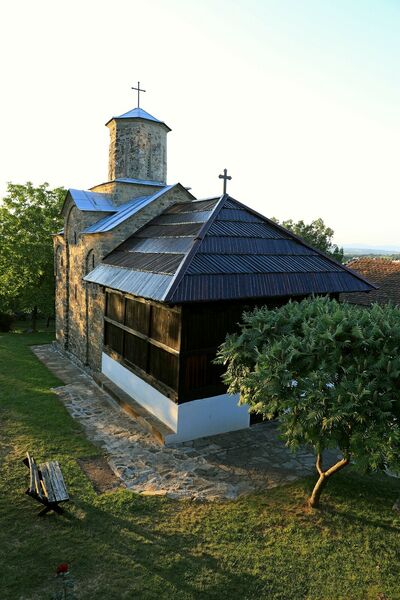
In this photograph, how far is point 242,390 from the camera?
7.71 metres

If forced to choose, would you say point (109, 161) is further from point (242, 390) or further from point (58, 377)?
point (242, 390)

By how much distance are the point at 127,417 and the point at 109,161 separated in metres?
11.9

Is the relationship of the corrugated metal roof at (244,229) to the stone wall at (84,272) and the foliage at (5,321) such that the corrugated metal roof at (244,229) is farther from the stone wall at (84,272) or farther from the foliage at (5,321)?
the foliage at (5,321)

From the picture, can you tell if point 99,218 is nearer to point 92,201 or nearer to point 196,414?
A: point 92,201

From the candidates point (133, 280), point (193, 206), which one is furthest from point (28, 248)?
point (133, 280)

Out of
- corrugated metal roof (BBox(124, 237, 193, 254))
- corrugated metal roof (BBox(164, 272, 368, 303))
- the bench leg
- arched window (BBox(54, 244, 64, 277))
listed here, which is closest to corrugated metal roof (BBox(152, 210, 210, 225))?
corrugated metal roof (BBox(124, 237, 193, 254))

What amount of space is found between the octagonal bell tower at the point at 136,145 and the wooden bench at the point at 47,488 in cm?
1351

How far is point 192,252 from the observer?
34.1 ft

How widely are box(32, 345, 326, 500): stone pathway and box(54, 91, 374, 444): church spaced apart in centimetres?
54

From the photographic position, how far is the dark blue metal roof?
32.9 ft

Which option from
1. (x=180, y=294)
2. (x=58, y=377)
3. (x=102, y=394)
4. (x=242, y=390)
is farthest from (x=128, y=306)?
(x=242, y=390)

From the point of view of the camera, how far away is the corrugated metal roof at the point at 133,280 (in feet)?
32.6

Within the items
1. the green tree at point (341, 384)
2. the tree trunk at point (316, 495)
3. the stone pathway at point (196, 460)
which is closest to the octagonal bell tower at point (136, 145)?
the stone pathway at point (196, 460)

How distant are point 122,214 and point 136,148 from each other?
13.0ft
